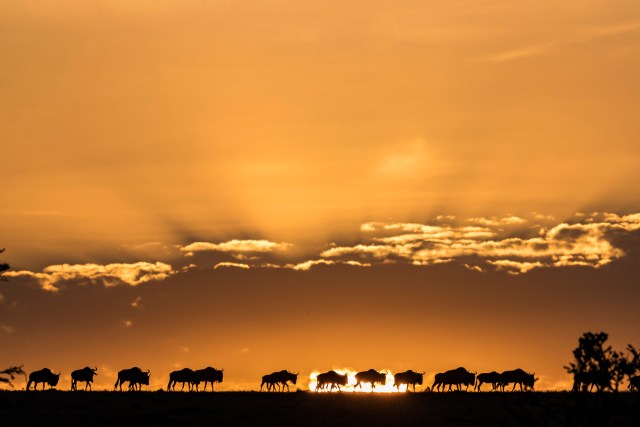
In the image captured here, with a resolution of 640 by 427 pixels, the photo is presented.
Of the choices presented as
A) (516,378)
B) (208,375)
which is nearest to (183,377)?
(208,375)

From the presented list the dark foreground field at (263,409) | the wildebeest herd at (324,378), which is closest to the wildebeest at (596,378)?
the dark foreground field at (263,409)

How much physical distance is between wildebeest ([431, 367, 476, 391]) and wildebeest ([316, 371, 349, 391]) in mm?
7471

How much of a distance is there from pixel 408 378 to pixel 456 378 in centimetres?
409

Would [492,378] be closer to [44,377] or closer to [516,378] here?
[516,378]

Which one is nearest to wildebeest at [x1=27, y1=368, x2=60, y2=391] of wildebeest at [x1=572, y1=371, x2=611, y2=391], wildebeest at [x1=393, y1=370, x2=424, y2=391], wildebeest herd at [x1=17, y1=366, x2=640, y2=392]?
wildebeest herd at [x1=17, y1=366, x2=640, y2=392]

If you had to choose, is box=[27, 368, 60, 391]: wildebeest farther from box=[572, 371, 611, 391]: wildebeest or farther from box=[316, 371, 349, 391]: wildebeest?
box=[572, 371, 611, 391]: wildebeest

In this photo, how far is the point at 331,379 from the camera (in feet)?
283

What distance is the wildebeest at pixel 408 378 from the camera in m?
87.9

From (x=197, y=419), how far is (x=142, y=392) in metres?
19.6

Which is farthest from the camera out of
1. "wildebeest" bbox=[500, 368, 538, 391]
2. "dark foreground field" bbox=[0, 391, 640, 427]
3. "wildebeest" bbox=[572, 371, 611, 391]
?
"wildebeest" bbox=[500, 368, 538, 391]

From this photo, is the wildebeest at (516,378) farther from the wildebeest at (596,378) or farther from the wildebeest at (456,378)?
the wildebeest at (596,378)

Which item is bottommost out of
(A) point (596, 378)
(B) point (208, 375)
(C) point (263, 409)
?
(A) point (596, 378)

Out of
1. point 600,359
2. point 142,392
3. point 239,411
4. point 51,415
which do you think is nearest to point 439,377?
point 142,392

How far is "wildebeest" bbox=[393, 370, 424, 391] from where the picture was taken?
87.9 metres
